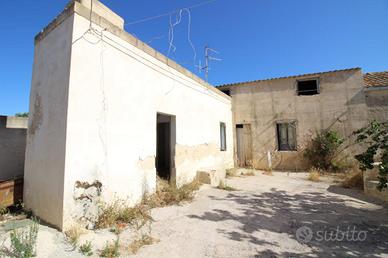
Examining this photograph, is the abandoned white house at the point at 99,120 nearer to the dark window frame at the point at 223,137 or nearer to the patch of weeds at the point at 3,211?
the patch of weeds at the point at 3,211

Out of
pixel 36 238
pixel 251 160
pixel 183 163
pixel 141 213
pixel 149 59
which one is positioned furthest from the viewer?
pixel 251 160

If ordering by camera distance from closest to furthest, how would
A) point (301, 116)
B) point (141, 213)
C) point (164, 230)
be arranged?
1. point (164, 230)
2. point (141, 213)
3. point (301, 116)

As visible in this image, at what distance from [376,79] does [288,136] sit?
4664 millimetres

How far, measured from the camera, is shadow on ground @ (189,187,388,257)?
10.7ft

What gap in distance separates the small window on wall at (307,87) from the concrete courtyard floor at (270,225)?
620cm

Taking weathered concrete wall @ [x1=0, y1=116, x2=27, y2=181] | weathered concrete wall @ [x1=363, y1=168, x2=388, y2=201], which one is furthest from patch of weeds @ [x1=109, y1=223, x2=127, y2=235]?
weathered concrete wall @ [x1=363, y1=168, x2=388, y2=201]

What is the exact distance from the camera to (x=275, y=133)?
11.5 metres

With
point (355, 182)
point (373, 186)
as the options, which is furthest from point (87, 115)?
point (355, 182)

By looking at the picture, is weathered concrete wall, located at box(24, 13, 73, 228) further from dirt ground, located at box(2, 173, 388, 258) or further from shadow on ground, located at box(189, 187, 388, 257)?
shadow on ground, located at box(189, 187, 388, 257)

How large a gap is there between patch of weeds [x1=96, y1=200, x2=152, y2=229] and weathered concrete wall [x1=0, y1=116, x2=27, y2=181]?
13.5ft

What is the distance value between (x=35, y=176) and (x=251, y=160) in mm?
9872

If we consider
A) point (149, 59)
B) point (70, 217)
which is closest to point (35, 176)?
point (70, 217)

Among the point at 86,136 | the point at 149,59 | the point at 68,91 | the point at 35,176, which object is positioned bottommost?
the point at 35,176

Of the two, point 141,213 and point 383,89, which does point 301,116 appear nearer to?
point 383,89
